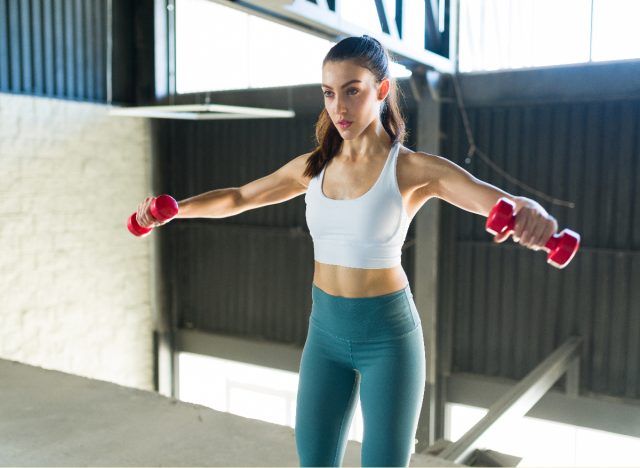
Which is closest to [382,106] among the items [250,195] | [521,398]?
[250,195]

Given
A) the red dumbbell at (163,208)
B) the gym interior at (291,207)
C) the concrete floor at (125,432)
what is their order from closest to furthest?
the red dumbbell at (163,208)
the concrete floor at (125,432)
the gym interior at (291,207)

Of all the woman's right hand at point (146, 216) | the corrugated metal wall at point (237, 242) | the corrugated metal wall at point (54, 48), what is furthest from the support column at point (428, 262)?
the woman's right hand at point (146, 216)

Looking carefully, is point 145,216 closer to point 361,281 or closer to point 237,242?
point 361,281

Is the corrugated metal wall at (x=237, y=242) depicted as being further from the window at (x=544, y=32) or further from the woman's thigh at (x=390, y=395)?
the woman's thigh at (x=390, y=395)

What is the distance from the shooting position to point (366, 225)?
163 centimetres

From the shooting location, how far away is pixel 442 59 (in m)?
6.48

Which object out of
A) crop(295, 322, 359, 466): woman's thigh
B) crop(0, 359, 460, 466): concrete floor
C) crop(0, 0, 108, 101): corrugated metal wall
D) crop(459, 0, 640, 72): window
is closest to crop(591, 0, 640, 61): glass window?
crop(459, 0, 640, 72): window

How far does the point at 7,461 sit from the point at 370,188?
1923mm

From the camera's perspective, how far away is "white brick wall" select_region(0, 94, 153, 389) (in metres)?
7.73

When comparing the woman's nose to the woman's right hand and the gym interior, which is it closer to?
the woman's right hand

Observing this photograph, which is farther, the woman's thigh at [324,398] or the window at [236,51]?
the window at [236,51]

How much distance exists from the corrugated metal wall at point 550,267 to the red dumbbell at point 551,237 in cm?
557

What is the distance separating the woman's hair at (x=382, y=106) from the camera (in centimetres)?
165

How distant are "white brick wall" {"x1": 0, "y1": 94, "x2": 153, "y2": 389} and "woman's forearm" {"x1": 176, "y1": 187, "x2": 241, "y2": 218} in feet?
20.9
